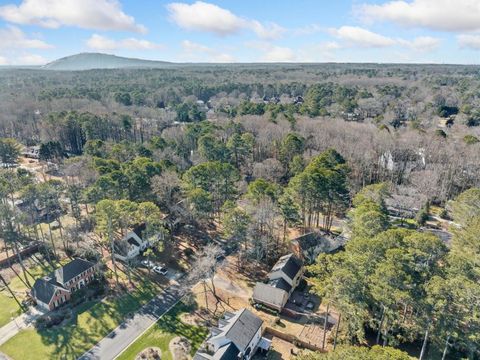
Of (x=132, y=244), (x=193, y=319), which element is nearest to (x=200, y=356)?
(x=193, y=319)

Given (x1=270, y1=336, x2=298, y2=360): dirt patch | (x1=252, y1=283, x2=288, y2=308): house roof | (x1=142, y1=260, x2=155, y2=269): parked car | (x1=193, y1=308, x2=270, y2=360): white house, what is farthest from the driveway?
(x1=270, y1=336, x2=298, y2=360): dirt patch

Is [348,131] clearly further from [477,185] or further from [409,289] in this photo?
[409,289]

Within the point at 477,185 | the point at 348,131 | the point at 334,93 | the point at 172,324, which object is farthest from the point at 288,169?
the point at 334,93

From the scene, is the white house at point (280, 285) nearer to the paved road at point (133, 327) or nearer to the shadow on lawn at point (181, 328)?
the shadow on lawn at point (181, 328)

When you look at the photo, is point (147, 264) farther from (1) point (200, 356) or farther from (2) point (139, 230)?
(1) point (200, 356)

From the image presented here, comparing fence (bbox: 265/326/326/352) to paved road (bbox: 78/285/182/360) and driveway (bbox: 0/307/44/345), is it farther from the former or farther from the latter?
driveway (bbox: 0/307/44/345)
